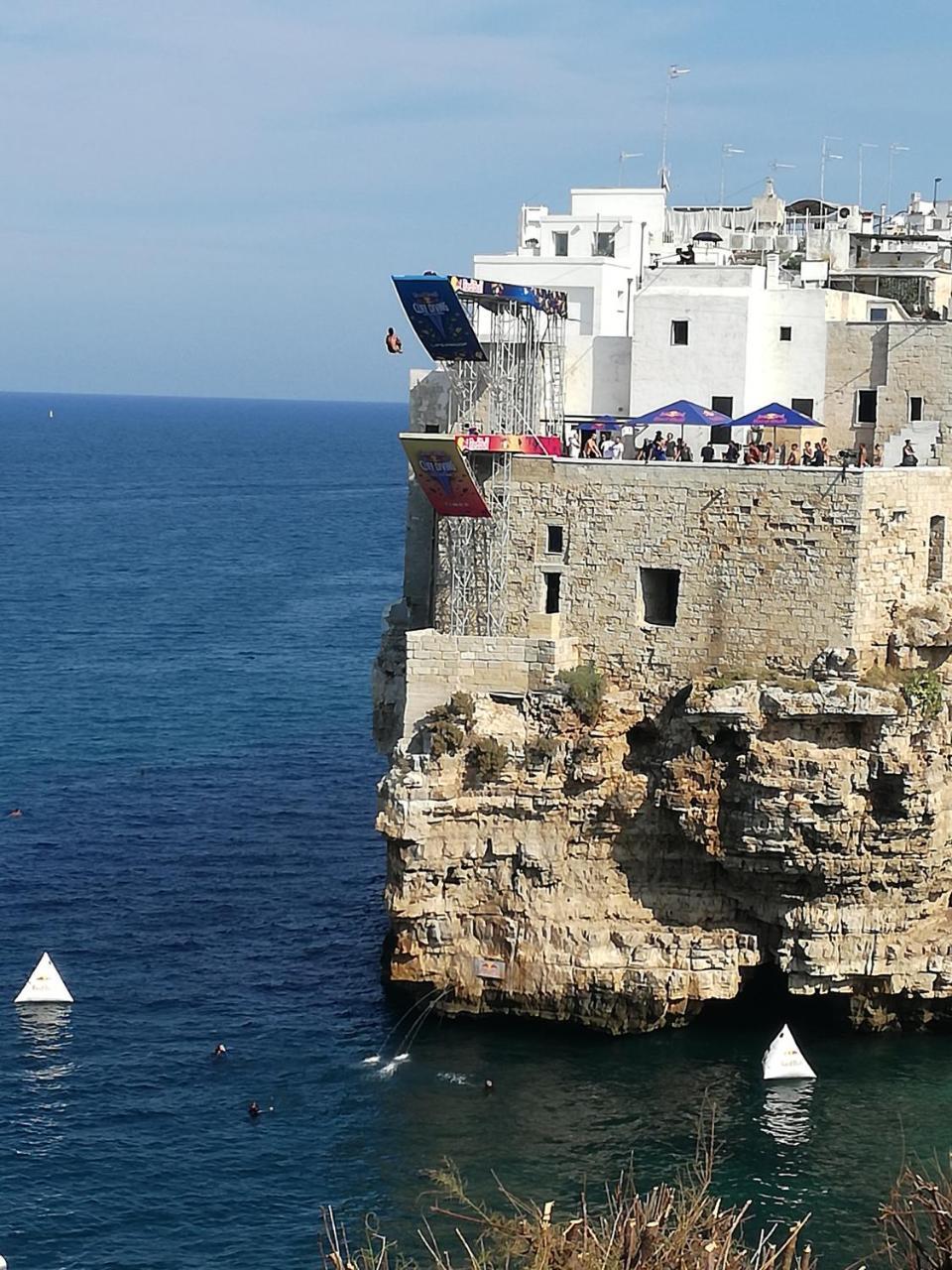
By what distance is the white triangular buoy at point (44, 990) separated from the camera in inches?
2030

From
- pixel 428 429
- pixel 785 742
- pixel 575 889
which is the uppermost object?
pixel 428 429

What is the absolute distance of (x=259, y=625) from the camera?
108 m

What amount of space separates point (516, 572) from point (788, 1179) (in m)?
16.2

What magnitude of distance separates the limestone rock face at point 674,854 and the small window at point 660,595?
209 cm

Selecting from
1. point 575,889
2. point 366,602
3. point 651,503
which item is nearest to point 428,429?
point 651,503

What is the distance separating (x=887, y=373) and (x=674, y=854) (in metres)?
14.1

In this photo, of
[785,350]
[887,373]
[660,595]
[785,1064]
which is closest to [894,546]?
[660,595]

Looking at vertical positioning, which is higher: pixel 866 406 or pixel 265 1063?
pixel 866 406

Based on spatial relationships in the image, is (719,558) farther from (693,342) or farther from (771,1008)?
(771,1008)

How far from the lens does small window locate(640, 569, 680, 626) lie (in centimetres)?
5128

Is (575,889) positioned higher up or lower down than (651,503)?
lower down

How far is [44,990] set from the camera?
51.6 meters

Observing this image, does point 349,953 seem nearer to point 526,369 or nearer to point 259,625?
point 526,369

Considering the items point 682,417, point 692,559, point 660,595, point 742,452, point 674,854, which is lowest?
point 674,854
